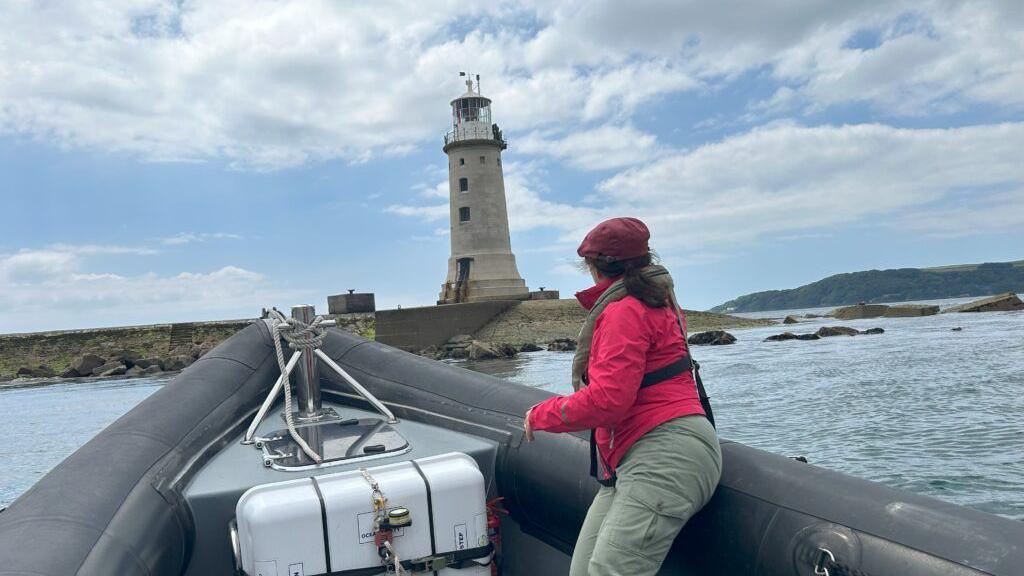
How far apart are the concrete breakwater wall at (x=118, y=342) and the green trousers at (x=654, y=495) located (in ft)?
89.0

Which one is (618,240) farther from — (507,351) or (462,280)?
(462,280)

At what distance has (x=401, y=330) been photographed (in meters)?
29.7

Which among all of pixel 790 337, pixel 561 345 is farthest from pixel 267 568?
pixel 790 337

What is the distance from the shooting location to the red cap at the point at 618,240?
217cm

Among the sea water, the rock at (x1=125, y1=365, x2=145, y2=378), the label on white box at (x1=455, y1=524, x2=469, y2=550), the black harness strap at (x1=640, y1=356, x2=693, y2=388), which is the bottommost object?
the sea water

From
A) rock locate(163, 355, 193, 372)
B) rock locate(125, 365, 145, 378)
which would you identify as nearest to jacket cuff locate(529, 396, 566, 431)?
rock locate(163, 355, 193, 372)

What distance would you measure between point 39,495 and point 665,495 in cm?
204

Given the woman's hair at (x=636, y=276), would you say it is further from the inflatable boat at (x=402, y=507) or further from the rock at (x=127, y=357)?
the rock at (x=127, y=357)

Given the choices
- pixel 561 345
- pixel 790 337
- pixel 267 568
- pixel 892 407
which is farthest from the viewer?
pixel 790 337

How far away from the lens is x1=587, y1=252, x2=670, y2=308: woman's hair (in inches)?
82.0

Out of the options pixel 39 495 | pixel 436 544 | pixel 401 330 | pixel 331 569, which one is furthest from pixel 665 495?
pixel 401 330

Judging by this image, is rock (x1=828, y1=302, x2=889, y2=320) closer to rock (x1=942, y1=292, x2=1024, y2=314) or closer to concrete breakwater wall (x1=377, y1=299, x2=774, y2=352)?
rock (x1=942, y1=292, x2=1024, y2=314)

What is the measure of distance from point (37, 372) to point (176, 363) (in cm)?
515

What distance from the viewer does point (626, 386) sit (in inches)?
79.0
